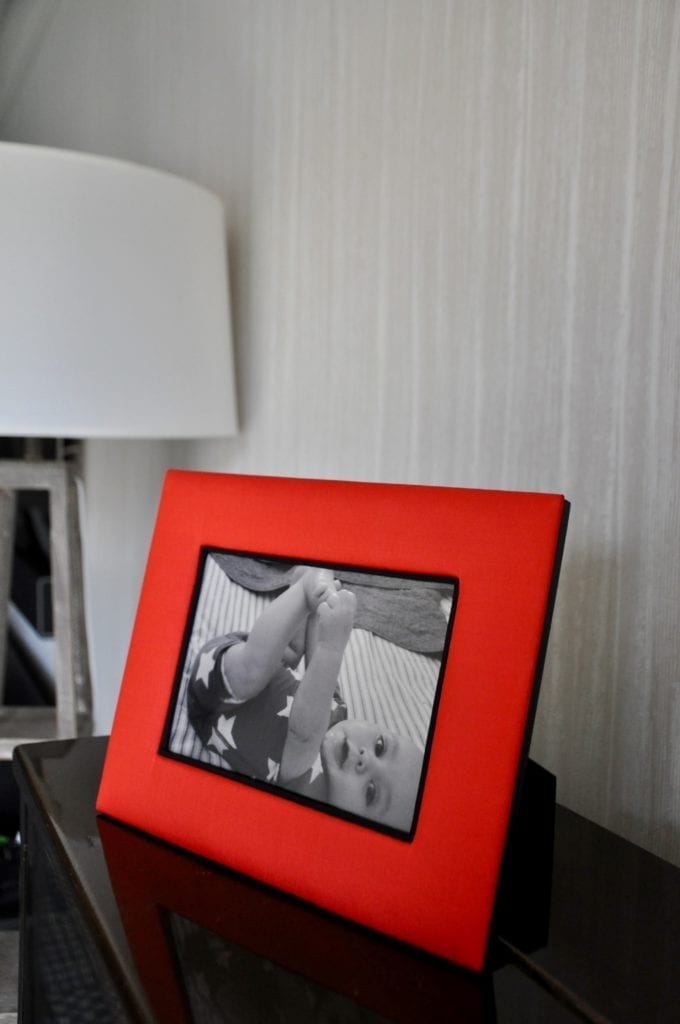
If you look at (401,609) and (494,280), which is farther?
(494,280)

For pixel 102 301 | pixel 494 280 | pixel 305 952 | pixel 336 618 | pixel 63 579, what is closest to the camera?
pixel 305 952

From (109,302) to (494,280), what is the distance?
45 cm

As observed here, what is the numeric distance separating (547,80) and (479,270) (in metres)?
0.15

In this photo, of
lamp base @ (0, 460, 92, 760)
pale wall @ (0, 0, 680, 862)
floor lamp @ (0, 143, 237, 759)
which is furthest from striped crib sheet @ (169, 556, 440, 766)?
lamp base @ (0, 460, 92, 760)

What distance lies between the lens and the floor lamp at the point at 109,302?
1.00 metres

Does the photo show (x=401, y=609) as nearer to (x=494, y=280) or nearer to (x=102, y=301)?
(x=494, y=280)

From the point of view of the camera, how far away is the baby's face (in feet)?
1.81

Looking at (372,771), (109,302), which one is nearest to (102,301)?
(109,302)

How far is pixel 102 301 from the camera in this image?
1.04 meters

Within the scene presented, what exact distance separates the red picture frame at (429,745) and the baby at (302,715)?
15 millimetres

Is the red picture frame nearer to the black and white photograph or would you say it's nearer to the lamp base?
the black and white photograph

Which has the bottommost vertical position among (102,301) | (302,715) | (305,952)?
(305,952)

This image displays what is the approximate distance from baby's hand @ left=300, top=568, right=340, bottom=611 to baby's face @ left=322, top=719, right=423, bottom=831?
0.08m

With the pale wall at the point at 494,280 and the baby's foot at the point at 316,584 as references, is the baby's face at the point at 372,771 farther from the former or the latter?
the pale wall at the point at 494,280
